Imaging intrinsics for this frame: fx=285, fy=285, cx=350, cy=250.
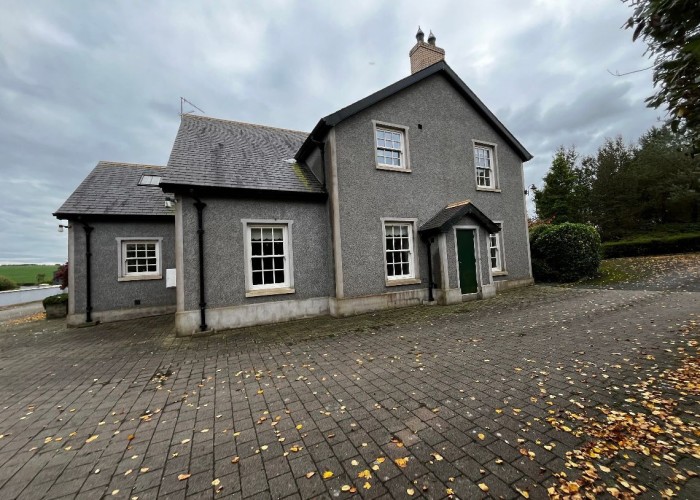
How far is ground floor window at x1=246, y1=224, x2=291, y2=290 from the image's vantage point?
9.12 meters

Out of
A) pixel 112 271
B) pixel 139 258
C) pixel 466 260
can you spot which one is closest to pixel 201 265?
pixel 139 258

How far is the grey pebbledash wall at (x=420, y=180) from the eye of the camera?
9.90m

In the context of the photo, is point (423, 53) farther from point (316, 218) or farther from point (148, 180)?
point (148, 180)

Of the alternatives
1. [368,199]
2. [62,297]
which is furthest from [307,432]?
[62,297]

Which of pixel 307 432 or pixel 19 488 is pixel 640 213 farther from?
pixel 19 488

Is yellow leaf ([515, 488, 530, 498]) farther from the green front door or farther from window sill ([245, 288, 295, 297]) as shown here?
the green front door

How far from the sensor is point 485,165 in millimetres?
13227

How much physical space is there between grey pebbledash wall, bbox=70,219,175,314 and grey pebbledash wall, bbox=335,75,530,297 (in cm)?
816

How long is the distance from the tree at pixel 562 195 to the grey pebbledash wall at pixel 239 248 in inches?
1050

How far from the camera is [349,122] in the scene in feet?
33.3

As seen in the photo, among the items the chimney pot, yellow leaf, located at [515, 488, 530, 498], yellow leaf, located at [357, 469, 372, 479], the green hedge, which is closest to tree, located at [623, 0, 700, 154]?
yellow leaf, located at [515, 488, 530, 498]

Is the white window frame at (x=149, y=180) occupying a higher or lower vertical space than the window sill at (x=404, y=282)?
higher

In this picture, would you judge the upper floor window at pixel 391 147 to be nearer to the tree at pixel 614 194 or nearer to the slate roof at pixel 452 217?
the slate roof at pixel 452 217

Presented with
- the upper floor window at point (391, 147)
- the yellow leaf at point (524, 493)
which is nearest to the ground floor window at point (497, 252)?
the upper floor window at point (391, 147)
